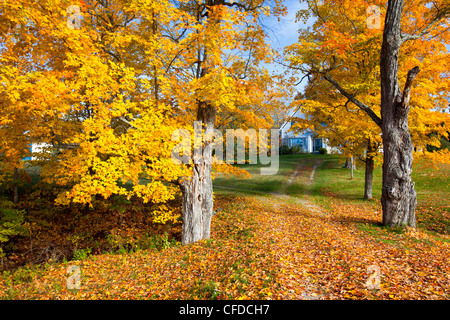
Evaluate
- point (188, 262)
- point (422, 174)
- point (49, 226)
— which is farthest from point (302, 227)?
point (422, 174)

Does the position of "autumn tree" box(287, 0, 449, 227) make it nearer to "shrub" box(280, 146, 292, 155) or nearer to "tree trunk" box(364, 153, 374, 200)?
"tree trunk" box(364, 153, 374, 200)

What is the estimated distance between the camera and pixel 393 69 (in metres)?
8.41

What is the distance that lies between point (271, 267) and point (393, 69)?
26.4 feet

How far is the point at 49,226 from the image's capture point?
11.9 meters

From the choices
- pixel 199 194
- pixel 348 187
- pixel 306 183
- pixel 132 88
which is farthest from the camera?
pixel 306 183

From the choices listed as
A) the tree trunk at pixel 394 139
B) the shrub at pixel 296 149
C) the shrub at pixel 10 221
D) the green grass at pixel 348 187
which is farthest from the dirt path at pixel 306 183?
the shrub at pixel 10 221

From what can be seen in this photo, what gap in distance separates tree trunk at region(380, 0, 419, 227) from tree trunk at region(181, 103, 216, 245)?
20.7 ft

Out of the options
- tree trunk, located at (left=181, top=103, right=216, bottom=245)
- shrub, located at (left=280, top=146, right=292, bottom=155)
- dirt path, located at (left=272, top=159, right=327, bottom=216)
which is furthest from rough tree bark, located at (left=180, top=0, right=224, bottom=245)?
shrub, located at (left=280, top=146, right=292, bottom=155)

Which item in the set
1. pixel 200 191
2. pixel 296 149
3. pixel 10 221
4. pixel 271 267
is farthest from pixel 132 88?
pixel 296 149

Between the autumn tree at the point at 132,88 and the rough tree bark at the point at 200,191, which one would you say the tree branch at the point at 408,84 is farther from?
the rough tree bark at the point at 200,191

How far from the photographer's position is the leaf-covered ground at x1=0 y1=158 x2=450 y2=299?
443cm

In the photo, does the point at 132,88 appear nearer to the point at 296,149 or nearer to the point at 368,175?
the point at 368,175
